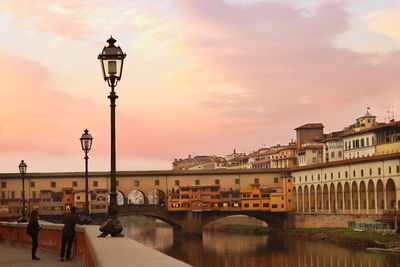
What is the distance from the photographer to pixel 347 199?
267ft

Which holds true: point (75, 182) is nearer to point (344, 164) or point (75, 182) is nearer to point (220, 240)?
point (220, 240)

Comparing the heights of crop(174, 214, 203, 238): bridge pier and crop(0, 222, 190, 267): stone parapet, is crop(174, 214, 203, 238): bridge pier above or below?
below

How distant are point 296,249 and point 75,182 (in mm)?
37910

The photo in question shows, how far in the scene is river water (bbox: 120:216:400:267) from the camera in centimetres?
5322

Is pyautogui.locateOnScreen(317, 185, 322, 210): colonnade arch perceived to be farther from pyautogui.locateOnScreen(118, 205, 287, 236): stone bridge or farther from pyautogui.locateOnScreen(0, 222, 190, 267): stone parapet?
pyautogui.locateOnScreen(0, 222, 190, 267): stone parapet

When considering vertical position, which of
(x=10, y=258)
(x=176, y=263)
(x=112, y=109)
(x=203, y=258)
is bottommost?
(x=203, y=258)

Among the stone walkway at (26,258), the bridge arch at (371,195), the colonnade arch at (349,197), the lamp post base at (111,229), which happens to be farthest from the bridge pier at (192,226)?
the lamp post base at (111,229)

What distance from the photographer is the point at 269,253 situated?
62469 mm

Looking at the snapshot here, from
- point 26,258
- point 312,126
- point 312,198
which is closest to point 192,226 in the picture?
point 312,198

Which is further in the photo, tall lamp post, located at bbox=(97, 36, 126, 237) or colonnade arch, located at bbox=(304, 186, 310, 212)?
colonnade arch, located at bbox=(304, 186, 310, 212)

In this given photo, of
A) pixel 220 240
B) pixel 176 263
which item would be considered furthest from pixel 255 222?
pixel 176 263

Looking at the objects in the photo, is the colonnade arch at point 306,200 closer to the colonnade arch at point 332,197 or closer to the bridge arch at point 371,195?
the colonnade arch at point 332,197

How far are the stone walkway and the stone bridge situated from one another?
217 ft

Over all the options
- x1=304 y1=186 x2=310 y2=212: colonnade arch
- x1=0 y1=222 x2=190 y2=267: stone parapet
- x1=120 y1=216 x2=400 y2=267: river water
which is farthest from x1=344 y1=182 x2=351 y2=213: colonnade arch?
x1=0 y1=222 x2=190 y2=267: stone parapet
